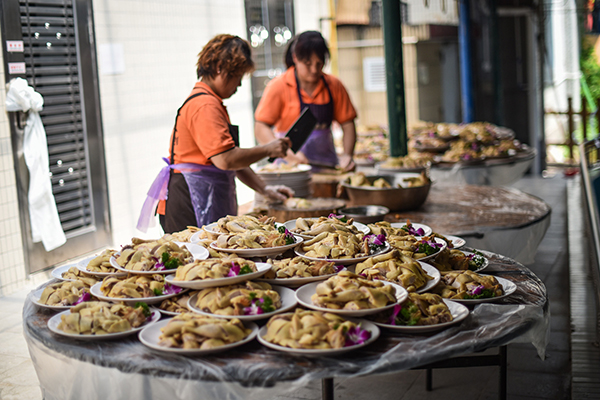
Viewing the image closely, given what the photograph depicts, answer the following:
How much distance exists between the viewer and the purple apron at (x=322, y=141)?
475cm

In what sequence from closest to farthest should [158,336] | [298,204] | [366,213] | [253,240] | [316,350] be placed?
[316,350], [158,336], [253,240], [366,213], [298,204]

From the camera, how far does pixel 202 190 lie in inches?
128

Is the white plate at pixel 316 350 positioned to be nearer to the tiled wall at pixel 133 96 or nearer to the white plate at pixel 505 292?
the white plate at pixel 505 292

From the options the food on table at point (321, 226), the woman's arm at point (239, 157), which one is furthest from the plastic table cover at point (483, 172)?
the food on table at point (321, 226)

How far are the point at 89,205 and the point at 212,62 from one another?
9.79 feet

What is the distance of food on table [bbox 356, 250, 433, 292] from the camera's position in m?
1.92

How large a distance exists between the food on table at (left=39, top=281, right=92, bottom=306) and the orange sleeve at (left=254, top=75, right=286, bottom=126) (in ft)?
9.15

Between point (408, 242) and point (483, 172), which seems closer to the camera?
point (408, 242)

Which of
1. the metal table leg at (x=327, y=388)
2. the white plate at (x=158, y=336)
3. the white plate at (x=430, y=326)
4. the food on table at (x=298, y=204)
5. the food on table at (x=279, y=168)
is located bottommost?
the metal table leg at (x=327, y=388)

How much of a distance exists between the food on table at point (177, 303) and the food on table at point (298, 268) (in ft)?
0.82

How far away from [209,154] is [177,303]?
126 cm

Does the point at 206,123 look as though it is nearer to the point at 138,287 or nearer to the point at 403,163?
the point at 138,287

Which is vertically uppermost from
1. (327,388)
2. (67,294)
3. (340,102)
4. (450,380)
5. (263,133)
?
(340,102)

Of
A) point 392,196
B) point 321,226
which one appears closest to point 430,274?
point 321,226
